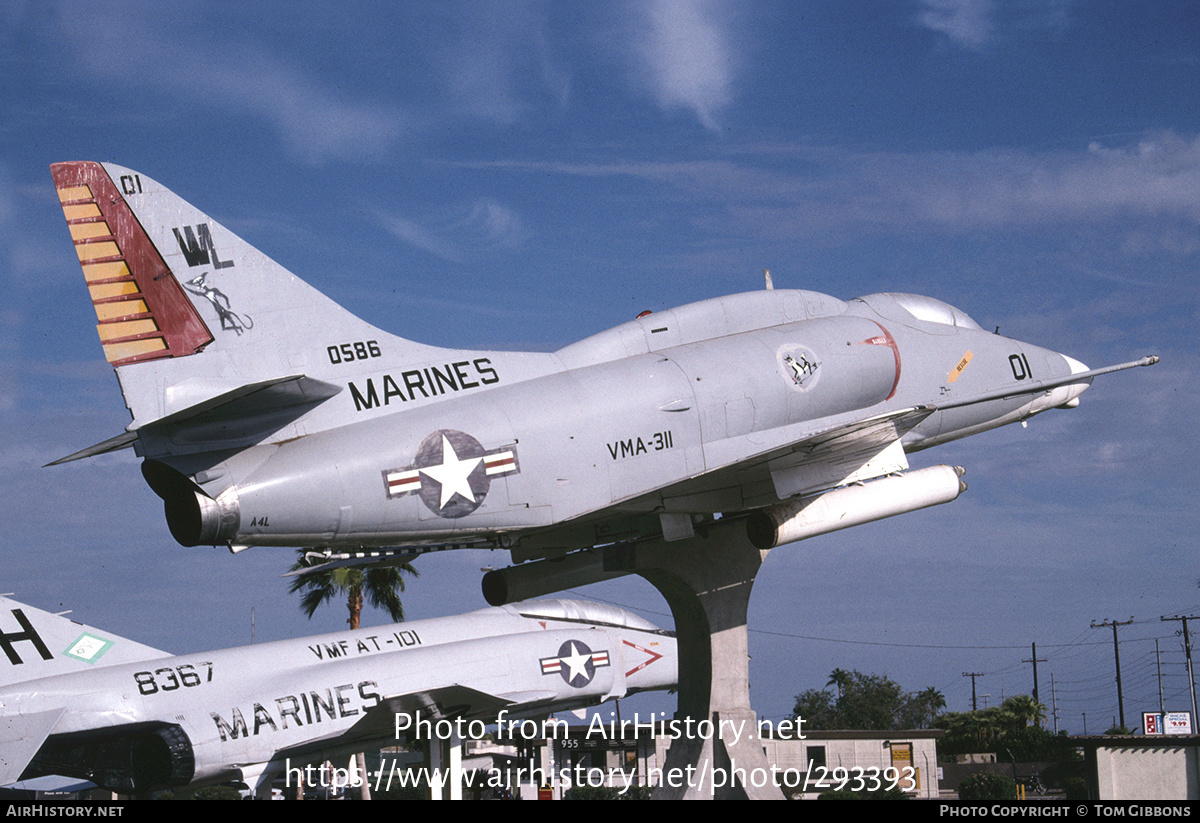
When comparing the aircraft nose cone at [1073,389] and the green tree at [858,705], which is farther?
the green tree at [858,705]

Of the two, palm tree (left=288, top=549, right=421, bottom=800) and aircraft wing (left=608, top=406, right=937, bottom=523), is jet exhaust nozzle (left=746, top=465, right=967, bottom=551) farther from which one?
palm tree (left=288, top=549, right=421, bottom=800)

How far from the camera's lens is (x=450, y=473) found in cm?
1153

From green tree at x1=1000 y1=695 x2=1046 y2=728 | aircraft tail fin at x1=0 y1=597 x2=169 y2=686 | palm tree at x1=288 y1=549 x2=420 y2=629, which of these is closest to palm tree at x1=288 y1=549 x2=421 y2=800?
palm tree at x1=288 y1=549 x2=420 y2=629

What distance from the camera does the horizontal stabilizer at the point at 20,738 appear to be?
63.6 feet

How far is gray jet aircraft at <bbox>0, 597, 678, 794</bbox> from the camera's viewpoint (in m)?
21.2

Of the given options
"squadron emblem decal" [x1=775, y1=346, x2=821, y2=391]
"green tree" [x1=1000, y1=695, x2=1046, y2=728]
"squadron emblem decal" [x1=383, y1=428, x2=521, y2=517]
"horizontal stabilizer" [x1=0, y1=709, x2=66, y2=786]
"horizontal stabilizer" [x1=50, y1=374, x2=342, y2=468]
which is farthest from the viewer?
"green tree" [x1=1000, y1=695, x2=1046, y2=728]

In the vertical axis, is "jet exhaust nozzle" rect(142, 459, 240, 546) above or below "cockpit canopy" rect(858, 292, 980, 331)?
below

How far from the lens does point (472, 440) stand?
11688 mm

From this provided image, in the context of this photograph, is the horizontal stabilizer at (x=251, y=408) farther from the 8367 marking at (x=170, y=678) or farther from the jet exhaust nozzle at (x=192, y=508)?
the 8367 marking at (x=170, y=678)

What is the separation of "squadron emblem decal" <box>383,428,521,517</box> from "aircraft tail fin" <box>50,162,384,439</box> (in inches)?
49.6

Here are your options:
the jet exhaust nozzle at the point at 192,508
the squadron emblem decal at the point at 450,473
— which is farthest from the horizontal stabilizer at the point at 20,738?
the squadron emblem decal at the point at 450,473

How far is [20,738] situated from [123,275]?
41.7ft

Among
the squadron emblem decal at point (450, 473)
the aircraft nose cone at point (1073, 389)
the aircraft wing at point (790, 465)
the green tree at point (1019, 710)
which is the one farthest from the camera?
the green tree at point (1019, 710)

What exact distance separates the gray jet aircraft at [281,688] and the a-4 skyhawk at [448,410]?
11.1 m
